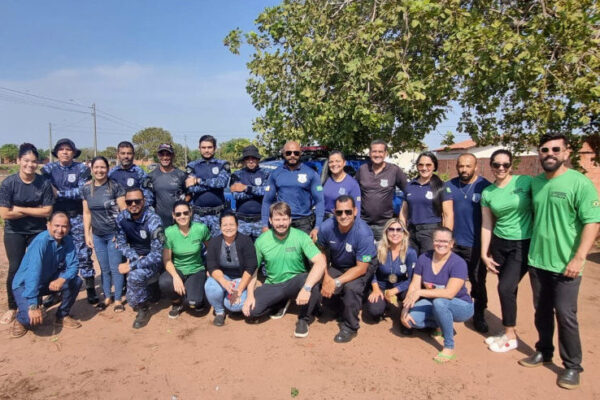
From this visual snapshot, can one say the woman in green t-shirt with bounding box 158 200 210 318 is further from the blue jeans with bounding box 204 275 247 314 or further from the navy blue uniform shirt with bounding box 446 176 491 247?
the navy blue uniform shirt with bounding box 446 176 491 247

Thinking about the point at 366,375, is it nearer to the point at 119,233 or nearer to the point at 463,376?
the point at 463,376

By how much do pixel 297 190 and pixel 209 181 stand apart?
119 cm

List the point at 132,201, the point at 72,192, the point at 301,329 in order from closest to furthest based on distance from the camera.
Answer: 1. the point at 301,329
2. the point at 132,201
3. the point at 72,192

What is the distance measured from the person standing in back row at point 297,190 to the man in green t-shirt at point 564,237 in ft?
7.33

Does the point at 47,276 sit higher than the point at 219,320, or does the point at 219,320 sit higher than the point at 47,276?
the point at 47,276

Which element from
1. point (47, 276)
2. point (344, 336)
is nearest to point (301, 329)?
point (344, 336)

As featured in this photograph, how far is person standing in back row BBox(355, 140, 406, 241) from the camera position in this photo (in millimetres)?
4258

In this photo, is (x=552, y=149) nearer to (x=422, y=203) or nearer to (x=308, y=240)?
(x=422, y=203)

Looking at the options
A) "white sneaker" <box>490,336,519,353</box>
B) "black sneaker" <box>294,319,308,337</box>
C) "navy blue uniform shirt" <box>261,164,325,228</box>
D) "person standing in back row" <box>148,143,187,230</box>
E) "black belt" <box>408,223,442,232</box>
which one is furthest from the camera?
"person standing in back row" <box>148,143,187,230</box>

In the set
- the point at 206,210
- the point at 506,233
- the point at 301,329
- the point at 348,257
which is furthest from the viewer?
the point at 206,210

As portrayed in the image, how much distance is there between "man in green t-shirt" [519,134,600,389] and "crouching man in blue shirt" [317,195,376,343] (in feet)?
4.86

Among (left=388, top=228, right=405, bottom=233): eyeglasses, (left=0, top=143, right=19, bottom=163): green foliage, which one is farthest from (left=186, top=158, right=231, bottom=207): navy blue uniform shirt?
(left=0, top=143, right=19, bottom=163): green foliage

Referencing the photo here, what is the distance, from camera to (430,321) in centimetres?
352

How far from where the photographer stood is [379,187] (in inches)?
168
